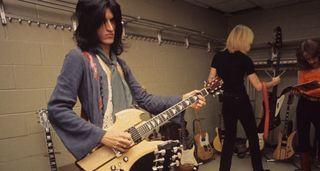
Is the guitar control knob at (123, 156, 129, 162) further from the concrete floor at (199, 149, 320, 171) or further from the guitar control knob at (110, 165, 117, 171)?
the concrete floor at (199, 149, 320, 171)

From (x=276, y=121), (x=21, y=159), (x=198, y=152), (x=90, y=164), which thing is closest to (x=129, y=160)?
(x=90, y=164)

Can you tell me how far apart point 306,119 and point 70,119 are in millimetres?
2424

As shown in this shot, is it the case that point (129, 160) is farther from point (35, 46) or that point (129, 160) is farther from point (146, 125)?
point (35, 46)

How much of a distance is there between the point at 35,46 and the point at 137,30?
1147 millimetres

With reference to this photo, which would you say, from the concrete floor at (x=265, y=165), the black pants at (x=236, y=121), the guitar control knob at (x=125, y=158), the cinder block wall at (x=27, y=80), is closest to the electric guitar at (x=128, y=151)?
the guitar control knob at (x=125, y=158)

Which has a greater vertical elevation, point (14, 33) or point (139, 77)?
point (14, 33)

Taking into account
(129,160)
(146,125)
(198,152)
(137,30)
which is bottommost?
(198,152)

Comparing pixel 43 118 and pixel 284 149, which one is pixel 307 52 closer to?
pixel 284 149

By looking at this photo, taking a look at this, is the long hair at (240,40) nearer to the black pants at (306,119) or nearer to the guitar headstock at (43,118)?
the black pants at (306,119)

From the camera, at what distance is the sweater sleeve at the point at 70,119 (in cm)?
97

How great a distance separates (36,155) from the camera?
1.90 metres

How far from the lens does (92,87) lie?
1071 mm

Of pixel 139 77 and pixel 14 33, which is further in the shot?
pixel 139 77

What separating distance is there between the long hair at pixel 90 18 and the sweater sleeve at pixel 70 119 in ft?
0.51
